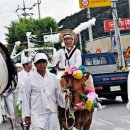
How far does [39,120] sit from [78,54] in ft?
5.96

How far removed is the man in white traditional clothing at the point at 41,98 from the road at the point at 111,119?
4454 millimetres

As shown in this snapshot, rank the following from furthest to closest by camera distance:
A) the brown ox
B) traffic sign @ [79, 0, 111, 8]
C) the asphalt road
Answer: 1. traffic sign @ [79, 0, 111, 8]
2. the asphalt road
3. the brown ox

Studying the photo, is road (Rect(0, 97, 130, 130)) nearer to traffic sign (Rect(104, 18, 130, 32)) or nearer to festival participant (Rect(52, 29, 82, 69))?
festival participant (Rect(52, 29, 82, 69))

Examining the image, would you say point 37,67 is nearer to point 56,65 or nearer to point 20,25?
point 56,65

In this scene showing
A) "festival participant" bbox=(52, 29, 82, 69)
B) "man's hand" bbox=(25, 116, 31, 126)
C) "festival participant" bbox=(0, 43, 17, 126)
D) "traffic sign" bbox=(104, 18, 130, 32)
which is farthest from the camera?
"traffic sign" bbox=(104, 18, 130, 32)

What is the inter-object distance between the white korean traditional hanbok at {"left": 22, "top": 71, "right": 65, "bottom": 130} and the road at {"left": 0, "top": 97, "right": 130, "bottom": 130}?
445cm

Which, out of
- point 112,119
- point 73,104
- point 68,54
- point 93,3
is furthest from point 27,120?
Result: point 93,3

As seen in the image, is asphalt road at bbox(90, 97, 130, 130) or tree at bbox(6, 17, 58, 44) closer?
asphalt road at bbox(90, 97, 130, 130)

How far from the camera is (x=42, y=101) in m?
6.40

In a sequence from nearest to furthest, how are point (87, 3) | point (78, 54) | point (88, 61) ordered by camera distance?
1. point (78, 54)
2. point (88, 61)
3. point (87, 3)

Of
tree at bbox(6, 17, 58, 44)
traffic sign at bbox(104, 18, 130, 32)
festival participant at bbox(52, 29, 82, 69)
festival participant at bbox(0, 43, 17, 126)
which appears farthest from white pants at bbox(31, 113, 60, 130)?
tree at bbox(6, 17, 58, 44)

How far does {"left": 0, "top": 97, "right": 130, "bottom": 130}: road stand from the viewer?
1097cm

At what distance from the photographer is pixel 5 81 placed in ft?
6.88

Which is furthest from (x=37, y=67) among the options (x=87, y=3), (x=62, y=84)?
(x=87, y=3)
